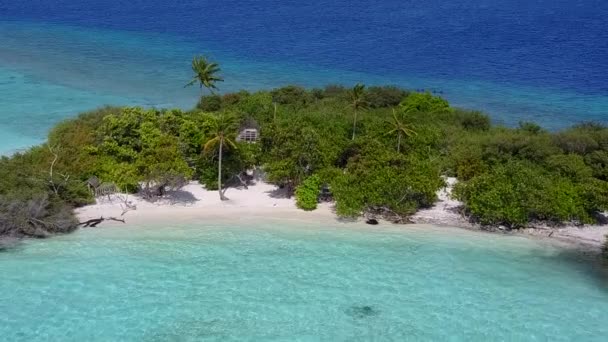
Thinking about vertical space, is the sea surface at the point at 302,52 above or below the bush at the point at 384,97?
above

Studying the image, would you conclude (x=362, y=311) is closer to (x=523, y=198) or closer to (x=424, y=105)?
(x=523, y=198)

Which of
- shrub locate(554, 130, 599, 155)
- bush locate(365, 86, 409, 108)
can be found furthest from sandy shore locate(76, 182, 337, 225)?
bush locate(365, 86, 409, 108)

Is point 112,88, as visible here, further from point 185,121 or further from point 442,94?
point 442,94

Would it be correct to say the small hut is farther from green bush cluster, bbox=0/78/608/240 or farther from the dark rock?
the dark rock

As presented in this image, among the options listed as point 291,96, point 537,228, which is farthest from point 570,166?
point 291,96

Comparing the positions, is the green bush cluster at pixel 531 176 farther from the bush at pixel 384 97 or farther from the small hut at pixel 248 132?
the small hut at pixel 248 132

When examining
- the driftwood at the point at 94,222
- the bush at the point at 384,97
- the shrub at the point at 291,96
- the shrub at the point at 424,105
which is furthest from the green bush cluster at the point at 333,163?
the bush at the point at 384,97
